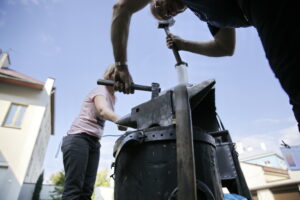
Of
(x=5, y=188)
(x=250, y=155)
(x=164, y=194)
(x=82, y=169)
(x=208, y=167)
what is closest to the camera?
(x=164, y=194)

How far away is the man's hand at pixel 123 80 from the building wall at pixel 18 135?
1047 centimetres

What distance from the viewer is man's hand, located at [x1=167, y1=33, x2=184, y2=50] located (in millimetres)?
1525

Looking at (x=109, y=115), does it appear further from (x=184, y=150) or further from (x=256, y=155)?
(x=256, y=155)

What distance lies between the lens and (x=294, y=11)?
17.8 inches

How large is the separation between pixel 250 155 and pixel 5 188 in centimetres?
3152

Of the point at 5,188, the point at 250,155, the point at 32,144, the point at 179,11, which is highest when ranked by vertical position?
the point at 250,155

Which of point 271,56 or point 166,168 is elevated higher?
point 271,56

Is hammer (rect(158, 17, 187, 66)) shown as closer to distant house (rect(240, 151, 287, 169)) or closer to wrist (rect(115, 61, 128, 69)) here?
wrist (rect(115, 61, 128, 69))

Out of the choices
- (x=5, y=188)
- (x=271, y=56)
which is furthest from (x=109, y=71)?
(x=5, y=188)

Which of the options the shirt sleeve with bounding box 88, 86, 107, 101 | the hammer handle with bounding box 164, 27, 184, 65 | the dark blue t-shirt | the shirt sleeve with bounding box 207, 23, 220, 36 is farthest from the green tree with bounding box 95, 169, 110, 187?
the dark blue t-shirt

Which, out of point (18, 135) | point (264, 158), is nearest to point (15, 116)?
point (18, 135)

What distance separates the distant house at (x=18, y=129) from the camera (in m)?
8.91

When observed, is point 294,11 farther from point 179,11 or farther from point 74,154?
point 74,154

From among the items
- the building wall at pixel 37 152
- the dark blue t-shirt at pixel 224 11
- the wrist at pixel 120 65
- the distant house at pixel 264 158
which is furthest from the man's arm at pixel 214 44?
the distant house at pixel 264 158
